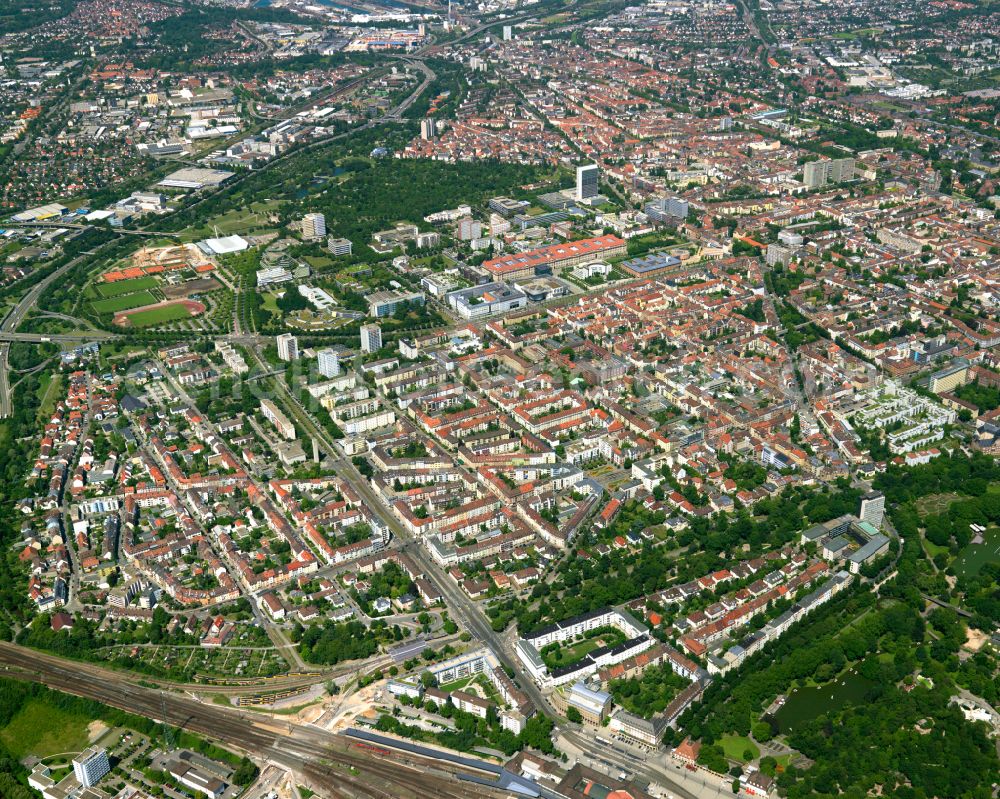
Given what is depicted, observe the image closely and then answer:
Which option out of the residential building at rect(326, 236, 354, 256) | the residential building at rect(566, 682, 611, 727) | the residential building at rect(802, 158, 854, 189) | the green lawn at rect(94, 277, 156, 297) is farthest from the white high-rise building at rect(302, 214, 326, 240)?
the residential building at rect(566, 682, 611, 727)

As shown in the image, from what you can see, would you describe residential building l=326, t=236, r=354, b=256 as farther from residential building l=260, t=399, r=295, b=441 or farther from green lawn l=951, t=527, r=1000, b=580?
green lawn l=951, t=527, r=1000, b=580

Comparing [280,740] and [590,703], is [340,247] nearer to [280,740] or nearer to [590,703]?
[280,740]

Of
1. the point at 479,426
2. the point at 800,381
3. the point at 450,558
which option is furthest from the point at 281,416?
the point at 800,381

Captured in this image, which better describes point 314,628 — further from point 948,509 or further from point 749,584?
point 948,509

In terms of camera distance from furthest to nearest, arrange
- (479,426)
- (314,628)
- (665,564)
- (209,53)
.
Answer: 1. (209,53)
2. (479,426)
3. (665,564)
4. (314,628)

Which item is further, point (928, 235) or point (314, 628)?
point (928, 235)

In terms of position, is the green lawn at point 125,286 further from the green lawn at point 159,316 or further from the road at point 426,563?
the road at point 426,563

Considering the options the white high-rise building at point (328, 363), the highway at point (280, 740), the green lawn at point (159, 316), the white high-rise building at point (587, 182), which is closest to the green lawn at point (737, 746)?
the highway at point (280, 740)
